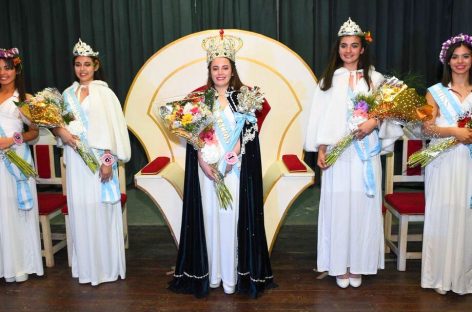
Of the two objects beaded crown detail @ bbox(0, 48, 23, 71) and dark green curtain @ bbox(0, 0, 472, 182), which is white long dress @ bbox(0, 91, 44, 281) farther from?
dark green curtain @ bbox(0, 0, 472, 182)

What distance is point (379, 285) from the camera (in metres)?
3.51

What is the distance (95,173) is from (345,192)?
169 centimetres

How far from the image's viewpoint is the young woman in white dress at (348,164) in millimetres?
3266

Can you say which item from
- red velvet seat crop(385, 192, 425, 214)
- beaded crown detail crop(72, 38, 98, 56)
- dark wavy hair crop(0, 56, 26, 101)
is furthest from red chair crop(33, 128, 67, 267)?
red velvet seat crop(385, 192, 425, 214)

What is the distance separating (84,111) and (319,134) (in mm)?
1581

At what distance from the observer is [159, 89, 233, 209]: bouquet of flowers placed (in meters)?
2.98

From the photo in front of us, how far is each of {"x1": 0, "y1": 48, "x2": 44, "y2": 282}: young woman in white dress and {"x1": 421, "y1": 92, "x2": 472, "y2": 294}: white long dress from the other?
2.72 metres

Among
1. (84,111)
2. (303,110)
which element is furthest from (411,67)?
(84,111)

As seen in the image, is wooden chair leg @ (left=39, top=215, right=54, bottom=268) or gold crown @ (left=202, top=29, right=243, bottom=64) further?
wooden chair leg @ (left=39, top=215, right=54, bottom=268)

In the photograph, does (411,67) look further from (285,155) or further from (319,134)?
(319,134)

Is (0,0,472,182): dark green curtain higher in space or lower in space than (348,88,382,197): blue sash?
higher

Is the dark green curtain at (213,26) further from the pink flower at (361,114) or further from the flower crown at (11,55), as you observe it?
the pink flower at (361,114)

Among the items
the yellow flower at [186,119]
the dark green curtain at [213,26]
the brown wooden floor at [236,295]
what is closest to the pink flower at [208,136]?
the yellow flower at [186,119]

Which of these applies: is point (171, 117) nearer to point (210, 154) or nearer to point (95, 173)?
point (210, 154)
